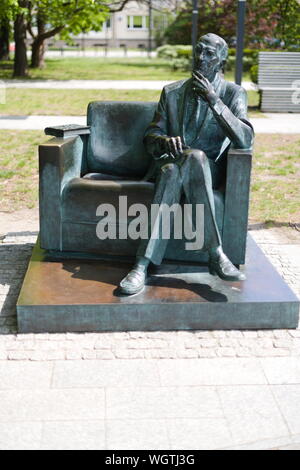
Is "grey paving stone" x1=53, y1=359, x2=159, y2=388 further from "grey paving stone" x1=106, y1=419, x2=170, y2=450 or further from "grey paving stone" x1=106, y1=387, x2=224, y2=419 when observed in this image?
"grey paving stone" x1=106, y1=419, x2=170, y2=450

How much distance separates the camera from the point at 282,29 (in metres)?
19.7

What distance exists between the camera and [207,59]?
15.0 ft

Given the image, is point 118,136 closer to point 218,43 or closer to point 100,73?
point 218,43

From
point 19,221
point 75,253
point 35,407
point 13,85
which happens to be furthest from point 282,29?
point 35,407

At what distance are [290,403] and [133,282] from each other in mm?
1311

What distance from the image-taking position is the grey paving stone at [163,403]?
3.40 m

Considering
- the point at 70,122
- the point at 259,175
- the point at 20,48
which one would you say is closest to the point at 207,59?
the point at 259,175

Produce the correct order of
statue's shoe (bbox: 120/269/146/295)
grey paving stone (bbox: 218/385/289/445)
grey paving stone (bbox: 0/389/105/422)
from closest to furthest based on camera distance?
grey paving stone (bbox: 218/385/289/445)
grey paving stone (bbox: 0/389/105/422)
statue's shoe (bbox: 120/269/146/295)

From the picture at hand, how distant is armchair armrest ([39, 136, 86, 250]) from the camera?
479 centimetres

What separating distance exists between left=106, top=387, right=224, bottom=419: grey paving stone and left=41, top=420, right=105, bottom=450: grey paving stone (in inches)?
5.3

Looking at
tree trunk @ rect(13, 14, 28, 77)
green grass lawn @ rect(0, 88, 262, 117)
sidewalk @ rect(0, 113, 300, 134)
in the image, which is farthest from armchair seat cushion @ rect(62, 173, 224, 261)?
tree trunk @ rect(13, 14, 28, 77)

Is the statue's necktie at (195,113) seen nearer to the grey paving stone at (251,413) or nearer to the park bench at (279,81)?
the grey paving stone at (251,413)

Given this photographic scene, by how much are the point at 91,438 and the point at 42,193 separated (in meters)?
2.15

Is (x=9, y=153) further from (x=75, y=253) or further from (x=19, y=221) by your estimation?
(x=75, y=253)
